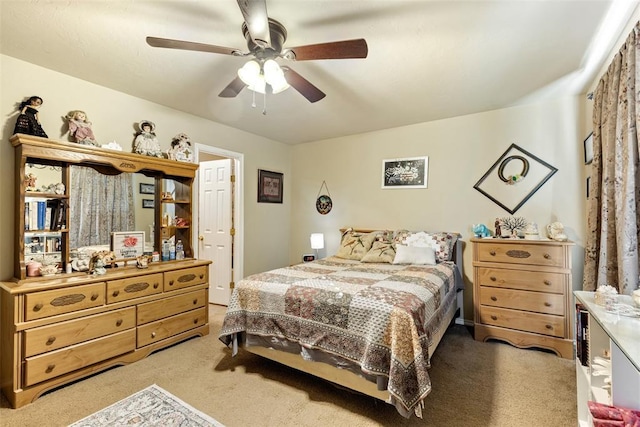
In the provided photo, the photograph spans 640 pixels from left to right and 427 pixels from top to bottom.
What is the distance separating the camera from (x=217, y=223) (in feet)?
13.5

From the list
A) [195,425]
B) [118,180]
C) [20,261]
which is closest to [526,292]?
[195,425]

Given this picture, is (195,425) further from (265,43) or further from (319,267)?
(265,43)

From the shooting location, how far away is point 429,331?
202 cm

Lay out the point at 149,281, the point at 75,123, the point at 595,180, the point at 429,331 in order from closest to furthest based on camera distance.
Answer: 1. the point at 429,331
2. the point at 595,180
3. the point at 75,123
4. the point at 149,281

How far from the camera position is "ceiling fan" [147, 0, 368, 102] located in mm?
1468

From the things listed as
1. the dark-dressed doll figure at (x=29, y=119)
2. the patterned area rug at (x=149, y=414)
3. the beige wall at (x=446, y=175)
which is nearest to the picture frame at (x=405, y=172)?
the beige wall at (x=446, y=175)

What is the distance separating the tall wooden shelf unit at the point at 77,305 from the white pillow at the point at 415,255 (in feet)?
7.10

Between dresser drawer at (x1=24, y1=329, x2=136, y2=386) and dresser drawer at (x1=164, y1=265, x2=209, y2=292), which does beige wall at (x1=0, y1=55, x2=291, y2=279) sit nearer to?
dresser drawer at (x1=24, y1=329, x2=136, y2=386)

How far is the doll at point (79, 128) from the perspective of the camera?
2438 millimetres

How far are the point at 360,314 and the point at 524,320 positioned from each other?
77.4 inches

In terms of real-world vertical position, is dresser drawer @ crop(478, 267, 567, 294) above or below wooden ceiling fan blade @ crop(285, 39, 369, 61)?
below

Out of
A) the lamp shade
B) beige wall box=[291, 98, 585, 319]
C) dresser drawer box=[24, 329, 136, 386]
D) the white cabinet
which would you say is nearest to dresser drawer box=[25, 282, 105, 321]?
dresser drawer box=[24, 329, 136, 386]

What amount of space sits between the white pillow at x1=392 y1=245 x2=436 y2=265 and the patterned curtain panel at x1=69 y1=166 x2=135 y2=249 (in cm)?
279

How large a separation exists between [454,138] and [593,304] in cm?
250
